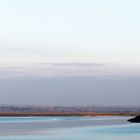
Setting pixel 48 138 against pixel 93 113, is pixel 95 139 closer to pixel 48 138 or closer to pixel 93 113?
pixel 48 138

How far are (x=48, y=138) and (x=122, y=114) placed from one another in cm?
11922

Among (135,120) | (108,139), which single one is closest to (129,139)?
(108,139)

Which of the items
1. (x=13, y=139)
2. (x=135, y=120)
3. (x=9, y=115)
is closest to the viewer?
(x=13, y=139)

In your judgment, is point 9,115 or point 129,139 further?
point 9,115

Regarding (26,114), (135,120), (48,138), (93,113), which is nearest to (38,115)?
(26,114)

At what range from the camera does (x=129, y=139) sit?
53062mm

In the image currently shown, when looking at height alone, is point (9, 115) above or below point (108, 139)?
above

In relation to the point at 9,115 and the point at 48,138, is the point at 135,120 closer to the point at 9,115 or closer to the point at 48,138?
the point at 48,138

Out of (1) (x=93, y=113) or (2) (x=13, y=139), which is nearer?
(2) (x=13, y=139)

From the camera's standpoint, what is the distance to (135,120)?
4072 inches

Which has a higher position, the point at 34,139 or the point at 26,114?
the point at 26,114

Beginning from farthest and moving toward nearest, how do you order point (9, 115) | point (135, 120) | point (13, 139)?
point (9, 115)
point (135, 120)
point (13, 139)

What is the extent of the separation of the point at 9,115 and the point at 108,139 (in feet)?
385

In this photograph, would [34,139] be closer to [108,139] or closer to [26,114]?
[108,139]
